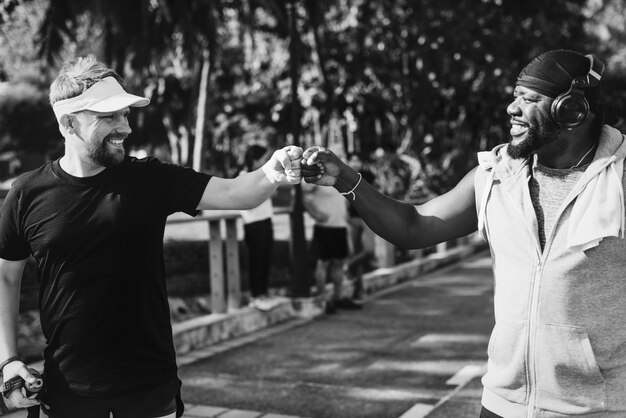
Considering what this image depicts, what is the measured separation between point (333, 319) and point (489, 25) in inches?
408

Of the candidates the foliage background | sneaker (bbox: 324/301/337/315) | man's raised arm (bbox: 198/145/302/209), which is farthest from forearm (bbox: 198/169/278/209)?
the foliage background

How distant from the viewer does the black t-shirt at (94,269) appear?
2.84 metres

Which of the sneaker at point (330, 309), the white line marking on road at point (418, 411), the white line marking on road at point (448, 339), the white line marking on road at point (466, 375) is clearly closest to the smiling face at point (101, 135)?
Result: the white line marking on road at point (418, 411)

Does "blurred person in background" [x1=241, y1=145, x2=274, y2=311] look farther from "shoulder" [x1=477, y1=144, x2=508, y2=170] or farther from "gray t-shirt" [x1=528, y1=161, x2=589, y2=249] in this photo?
"gray t-shirt" [x1=528, y1=161, x2=589, y2=249]

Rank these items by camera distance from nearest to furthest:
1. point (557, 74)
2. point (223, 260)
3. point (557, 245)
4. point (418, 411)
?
point (557, 245) < point (557, 74) < point (418, 411) < point (223, 260)

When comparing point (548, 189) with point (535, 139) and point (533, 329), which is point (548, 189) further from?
point (533, 329)

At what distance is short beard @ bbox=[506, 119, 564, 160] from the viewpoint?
2.65 m

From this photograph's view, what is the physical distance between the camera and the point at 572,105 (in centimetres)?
261

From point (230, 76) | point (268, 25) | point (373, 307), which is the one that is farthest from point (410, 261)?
point (230, 76)

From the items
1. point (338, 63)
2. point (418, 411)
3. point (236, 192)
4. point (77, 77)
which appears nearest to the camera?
point (77, 77)

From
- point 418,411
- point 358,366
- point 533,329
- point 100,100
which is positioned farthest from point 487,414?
point 358,366

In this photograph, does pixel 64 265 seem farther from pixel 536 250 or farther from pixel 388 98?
pixel 388 98

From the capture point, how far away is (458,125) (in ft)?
66.5

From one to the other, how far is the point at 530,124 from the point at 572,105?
0.14 m
